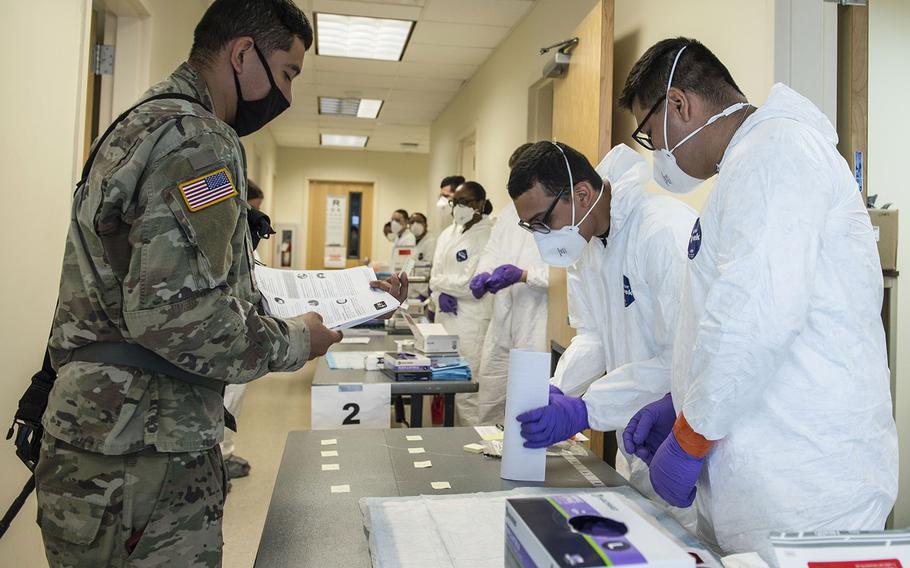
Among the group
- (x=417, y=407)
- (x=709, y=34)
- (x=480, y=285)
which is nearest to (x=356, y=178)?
(x=480, y=285)

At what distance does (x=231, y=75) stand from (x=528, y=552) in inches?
37.1

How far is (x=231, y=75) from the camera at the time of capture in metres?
1.12

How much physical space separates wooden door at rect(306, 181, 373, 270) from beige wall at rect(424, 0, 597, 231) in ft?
14.2

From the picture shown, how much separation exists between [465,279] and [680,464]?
2.87m

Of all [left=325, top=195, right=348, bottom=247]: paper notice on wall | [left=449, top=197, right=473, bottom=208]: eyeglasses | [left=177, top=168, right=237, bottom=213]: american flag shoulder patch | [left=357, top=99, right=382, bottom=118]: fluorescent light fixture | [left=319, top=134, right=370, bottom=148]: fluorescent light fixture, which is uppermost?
[left=319, top=134, right=370, bottom=148]: fluorescent light fixture

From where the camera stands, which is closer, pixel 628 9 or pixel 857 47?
pixel 857 47

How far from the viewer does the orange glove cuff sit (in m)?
0.99

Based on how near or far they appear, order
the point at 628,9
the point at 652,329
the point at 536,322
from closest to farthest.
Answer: the point at 652,329, the point at 628,9, the point at 536,322

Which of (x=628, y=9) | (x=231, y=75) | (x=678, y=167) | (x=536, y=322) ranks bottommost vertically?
(x=536, y=322)

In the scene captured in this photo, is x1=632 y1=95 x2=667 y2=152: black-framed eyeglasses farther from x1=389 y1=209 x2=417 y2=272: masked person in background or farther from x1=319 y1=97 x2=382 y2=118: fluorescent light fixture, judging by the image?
x1=319 y1=97 x2=382 y2=118: fluorescent light fixture

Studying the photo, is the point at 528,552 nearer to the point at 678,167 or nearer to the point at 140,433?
the point at 140,433

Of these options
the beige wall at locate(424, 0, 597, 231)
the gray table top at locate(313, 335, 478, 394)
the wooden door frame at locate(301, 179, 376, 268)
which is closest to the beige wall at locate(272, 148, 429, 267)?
the wooden door frame at locate(301, 179, 376, 268)

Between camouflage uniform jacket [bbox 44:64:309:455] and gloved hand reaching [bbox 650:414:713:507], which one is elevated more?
camouflage uniform jacket [bbox 44:64:309:455]

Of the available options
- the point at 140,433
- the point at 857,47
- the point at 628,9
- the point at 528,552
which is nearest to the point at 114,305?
the point at 140,433
